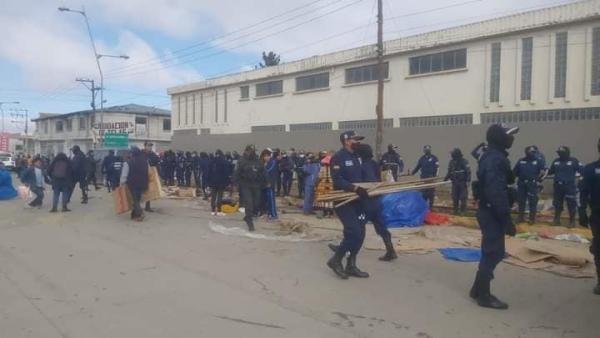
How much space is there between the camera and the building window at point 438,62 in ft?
75.4

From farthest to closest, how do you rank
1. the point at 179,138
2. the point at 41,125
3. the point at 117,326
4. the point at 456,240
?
the point at 41,125, the point at 179,138, the point at 456,240, the point at 117,326

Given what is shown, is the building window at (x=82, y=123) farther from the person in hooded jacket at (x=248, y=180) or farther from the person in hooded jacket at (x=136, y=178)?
the person in hooded jacket at (x=248, y=180)

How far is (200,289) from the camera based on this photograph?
6.25 m

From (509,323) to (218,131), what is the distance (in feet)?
114

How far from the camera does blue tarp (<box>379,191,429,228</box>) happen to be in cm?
1102

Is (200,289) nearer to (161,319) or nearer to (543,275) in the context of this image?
(161,319)

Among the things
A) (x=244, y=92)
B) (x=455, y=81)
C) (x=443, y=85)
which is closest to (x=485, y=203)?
(x=455, y=81)

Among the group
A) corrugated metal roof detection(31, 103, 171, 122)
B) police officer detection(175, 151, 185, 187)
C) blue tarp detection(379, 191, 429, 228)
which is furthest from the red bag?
corrugated metal roof detection(31, 103, 171, 122)

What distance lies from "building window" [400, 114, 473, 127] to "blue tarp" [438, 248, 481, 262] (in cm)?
1481

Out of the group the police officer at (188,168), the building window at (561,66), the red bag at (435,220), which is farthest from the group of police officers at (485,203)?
the police officer at (188,168)

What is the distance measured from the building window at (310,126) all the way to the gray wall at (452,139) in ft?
4.37

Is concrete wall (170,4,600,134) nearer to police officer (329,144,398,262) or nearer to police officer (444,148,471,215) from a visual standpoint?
police officer (444,148,471,215)

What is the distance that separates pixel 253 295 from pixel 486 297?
2.51m

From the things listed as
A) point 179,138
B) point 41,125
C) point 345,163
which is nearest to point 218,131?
point 179,138
